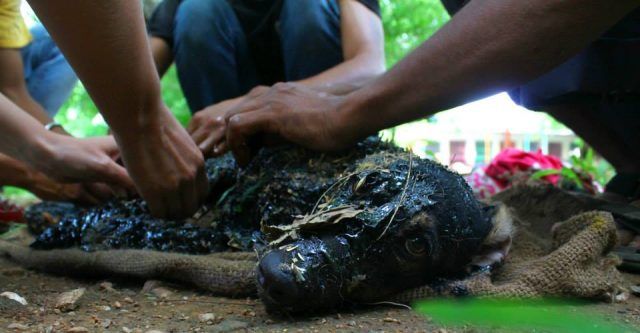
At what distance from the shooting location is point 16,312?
4.39ft

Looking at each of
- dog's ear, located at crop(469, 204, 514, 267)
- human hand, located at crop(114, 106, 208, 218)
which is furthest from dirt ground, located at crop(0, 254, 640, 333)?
human hand, located at crop(114, 106, 208, 218)

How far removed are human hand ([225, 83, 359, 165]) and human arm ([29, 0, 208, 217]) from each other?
17 cm

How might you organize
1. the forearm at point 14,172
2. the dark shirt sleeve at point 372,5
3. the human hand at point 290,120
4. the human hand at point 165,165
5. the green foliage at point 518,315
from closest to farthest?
the green foliage at point 518,315, the human hand at point 165,165, the human hand at point 290,120, the forearm at point 14,172, the dark shirt sleeve at point 372,5

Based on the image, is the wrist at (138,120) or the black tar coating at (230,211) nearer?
the wrist at (138,120)

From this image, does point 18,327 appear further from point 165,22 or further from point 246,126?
point 165,22

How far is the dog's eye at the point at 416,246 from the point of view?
1.34m

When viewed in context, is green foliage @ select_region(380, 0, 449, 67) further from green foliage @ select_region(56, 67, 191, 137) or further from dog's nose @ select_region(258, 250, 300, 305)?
dog's nose @ select_region(258, 250, 300, 305)

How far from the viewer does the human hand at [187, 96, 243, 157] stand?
7.11 ft

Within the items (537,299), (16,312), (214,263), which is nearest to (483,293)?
(537,299)

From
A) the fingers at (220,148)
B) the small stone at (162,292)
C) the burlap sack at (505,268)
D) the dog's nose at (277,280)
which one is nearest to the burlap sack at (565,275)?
the burlap sack at (505,268)

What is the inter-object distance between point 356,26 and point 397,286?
159 cm

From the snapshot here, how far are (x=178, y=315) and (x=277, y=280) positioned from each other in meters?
0.32

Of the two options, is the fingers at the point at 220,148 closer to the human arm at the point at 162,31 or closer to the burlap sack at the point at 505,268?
the burlap sack at the point at 505,268

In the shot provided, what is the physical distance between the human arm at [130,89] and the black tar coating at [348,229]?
0.61 feet
